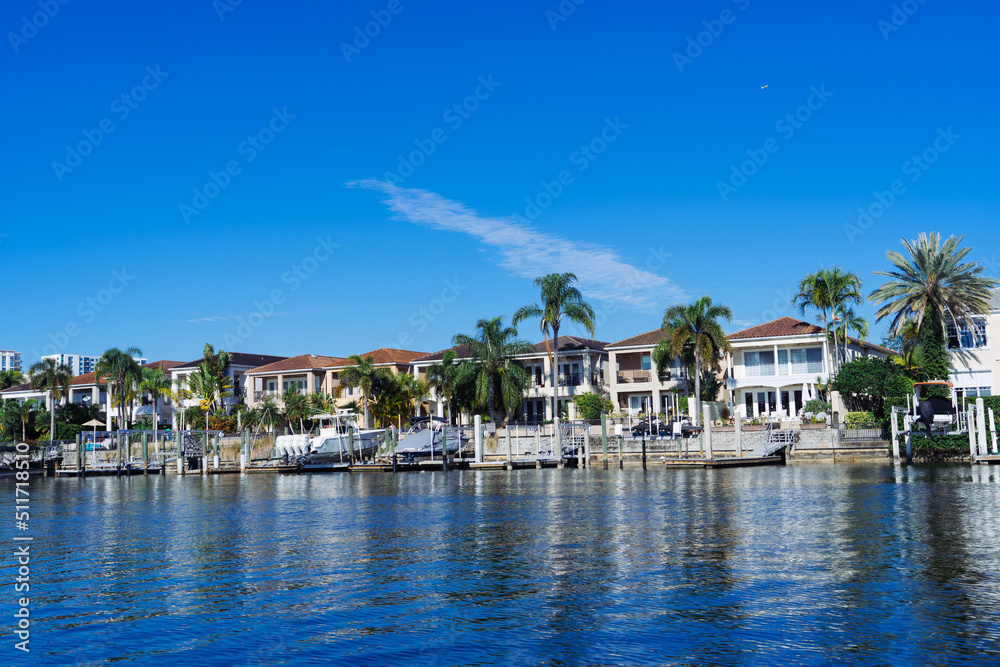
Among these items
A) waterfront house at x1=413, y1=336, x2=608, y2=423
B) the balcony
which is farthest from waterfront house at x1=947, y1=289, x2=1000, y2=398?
waterfront house at x1=413, y1=336, x2=608, y2=423

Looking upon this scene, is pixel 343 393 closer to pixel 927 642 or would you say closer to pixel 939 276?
pixel 939 276

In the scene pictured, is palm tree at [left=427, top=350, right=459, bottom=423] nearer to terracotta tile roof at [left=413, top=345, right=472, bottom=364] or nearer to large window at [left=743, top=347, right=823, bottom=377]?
terracotta tile roof at [left=413, top=345, right=472, bottom=364]

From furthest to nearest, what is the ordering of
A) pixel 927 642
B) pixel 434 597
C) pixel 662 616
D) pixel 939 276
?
pixel 939 276
pixel 434 597
pixel 662 616
pixel 927 642

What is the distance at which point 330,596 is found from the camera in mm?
17797

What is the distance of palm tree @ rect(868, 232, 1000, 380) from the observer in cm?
5909

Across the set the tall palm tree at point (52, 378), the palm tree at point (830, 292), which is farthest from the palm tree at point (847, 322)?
the tall palm tree at point (52, 378)

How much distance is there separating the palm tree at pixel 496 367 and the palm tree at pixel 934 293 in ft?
87.4

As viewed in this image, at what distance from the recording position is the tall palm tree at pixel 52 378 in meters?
95.9

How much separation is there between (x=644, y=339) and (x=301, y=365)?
3442 centimetres

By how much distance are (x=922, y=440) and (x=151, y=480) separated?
161 feet

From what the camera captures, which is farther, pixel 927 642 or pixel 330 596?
pixel 330 596

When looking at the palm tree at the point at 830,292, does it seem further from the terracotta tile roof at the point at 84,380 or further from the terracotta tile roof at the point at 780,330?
the terracotta tile roof at the point at 84,380

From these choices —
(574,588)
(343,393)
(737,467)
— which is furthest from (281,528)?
(343,393)

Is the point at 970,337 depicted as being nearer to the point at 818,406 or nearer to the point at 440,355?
the point at 818,406
